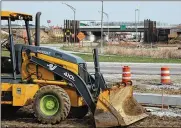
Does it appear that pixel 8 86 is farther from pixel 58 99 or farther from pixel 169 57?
pixel 169 57

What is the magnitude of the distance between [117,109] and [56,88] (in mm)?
1411

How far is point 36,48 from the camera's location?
962 centimetres

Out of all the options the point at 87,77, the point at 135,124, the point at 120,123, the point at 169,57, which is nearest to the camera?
the point at 120,123

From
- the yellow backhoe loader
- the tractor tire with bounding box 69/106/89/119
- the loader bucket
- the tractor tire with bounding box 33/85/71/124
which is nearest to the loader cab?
the yellow backhoe loader

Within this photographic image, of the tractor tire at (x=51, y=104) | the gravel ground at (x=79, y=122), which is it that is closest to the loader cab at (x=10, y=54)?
the tractor tire at (x=51, y=104)

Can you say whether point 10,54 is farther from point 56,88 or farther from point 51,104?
point 51,104

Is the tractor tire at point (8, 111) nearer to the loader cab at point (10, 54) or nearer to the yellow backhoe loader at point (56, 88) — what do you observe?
the yellow backhoe loader at point (56, 88)

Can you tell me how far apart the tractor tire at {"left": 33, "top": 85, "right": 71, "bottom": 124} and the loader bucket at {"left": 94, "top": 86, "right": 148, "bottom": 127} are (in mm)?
739

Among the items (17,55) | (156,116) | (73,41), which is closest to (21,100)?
(17,55)

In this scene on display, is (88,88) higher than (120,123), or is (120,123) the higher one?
(88,88)

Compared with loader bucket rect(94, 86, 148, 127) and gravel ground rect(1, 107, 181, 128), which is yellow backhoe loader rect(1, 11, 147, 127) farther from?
gravel ground rect(1, 107, 181, 128)

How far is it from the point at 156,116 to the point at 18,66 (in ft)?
11.6

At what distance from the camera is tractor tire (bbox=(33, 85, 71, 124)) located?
8.98m

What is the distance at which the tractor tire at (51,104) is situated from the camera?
8.98 meters
